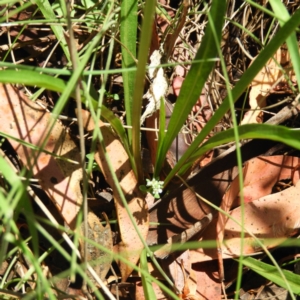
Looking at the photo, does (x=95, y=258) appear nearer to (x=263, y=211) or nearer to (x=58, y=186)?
(x=58, y=186)

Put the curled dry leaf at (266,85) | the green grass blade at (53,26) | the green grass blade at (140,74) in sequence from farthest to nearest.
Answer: the curled dry leaf at (266,85), the green grass blade at (53,26), the green grass blade at (140,74)

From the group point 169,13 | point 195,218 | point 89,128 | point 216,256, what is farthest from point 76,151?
point 169,13

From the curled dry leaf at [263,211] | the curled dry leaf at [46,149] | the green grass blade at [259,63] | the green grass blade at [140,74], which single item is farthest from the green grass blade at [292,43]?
the curled dry leaf at [46,149]

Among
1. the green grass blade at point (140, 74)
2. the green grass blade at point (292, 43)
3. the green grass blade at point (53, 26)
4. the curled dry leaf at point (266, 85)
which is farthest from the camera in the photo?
the curled dry leaf at point (266, 85)

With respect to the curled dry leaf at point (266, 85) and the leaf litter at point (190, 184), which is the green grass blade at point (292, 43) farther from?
the curled dry leaf at point (266, 85)

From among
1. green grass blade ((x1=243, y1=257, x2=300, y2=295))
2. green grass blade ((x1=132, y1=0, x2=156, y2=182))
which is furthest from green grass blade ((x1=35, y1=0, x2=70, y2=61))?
green grass blade ((x1=243, y1=257, x2=300, y2=295))

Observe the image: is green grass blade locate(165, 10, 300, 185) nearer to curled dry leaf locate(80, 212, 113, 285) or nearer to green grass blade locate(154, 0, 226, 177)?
green grass blade locate(154, 0, 226, 177)
